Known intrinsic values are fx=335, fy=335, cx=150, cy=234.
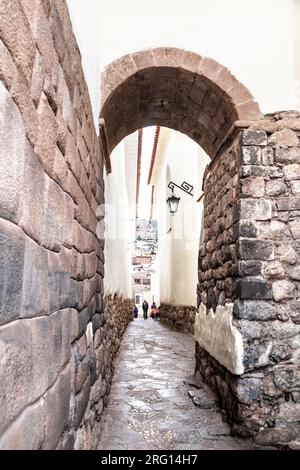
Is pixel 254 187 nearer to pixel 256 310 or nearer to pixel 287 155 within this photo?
pixel 287 155

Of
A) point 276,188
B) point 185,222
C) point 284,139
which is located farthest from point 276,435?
point 185,222

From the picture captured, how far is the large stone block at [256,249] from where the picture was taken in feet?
8.88

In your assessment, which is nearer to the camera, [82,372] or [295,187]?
[82,372]

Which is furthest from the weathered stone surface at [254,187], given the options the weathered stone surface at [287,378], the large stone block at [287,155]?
the weathered stone surface at [287,378]

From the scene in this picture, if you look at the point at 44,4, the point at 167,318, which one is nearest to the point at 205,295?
the point at 44,4

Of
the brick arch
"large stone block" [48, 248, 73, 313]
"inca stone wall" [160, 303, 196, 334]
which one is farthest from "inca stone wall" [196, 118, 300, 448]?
"inca stone wall" [160, 303, 196, 334]

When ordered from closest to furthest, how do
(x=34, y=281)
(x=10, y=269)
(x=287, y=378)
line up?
(x=10, y=269) < (x=34, y=281) < (x=287, y=378)

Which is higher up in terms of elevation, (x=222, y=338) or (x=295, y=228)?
(x=295, y=228)

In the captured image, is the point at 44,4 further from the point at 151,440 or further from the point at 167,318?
the point at 167,318

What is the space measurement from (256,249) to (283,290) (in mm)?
384

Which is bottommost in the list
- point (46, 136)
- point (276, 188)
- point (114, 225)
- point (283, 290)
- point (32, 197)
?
point (283, 290)

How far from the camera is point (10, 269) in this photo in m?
0.81

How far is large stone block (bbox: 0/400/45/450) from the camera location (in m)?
0.80

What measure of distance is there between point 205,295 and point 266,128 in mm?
1903
